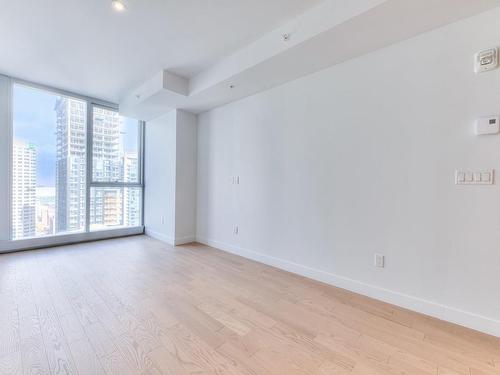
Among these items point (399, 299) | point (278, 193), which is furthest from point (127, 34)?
point (399, 299)

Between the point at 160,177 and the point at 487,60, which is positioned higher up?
the point at 487,60

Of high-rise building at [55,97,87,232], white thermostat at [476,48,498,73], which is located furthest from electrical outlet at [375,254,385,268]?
high-rise building at [55,97,87,232]

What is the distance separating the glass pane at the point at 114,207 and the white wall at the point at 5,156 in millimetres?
1066

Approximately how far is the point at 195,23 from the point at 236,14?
43cm

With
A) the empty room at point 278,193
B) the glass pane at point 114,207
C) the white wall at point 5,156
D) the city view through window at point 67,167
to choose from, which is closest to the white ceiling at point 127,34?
the empty room at point 278,193

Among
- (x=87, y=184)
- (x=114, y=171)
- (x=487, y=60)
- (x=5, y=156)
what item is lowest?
(x=87, y=184)

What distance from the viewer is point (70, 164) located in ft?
13.1

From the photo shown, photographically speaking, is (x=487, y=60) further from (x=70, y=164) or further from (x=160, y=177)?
(x=70, y=164)

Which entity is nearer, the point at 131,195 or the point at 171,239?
the point at 171,239

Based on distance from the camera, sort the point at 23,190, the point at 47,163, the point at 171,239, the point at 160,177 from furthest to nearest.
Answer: the point at 160,177, the point at 171,239, the point at 47,163, the point at 23,190

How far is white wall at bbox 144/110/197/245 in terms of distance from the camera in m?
4.00

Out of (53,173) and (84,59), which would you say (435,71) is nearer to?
(84,59)

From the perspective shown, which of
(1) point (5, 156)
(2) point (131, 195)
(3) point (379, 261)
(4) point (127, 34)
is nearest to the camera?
(3) point (379, 261)

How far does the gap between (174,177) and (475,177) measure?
12.3ft
